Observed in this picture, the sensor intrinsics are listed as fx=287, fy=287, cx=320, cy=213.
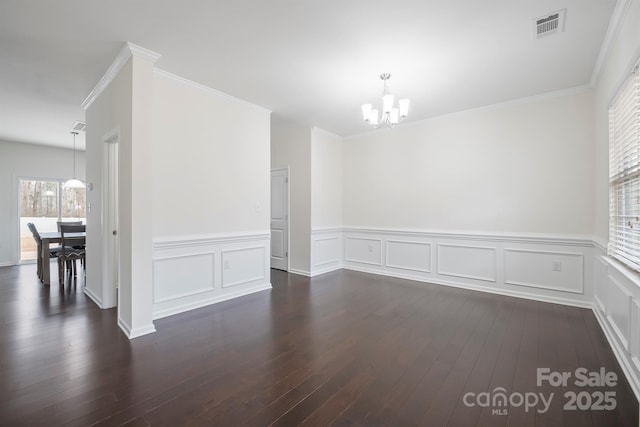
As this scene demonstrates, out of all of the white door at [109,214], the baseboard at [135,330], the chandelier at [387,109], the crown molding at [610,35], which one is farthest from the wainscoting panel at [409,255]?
the white door at [109,214]

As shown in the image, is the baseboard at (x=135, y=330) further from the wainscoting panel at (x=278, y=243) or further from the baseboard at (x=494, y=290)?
the baseboard at (x=494, y=290)

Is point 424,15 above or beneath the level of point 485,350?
above

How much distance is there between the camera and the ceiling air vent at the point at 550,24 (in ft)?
7.68

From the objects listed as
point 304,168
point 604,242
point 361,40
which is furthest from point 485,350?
point 304,168

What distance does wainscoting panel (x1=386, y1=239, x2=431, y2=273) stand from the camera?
16.3ft

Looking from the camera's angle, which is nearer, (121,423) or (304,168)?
(121,423)

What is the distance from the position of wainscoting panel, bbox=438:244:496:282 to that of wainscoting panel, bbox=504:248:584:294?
0.21 m

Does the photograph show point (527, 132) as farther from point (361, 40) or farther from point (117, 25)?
point (117, 25)

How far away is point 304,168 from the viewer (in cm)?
549

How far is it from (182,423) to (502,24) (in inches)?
149

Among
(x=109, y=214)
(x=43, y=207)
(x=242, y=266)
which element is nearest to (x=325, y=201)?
(x=242, y=266)

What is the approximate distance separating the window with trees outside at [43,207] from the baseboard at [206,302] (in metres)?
5.98

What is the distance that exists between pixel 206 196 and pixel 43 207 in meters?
6.16

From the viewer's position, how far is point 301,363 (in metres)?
2.35
